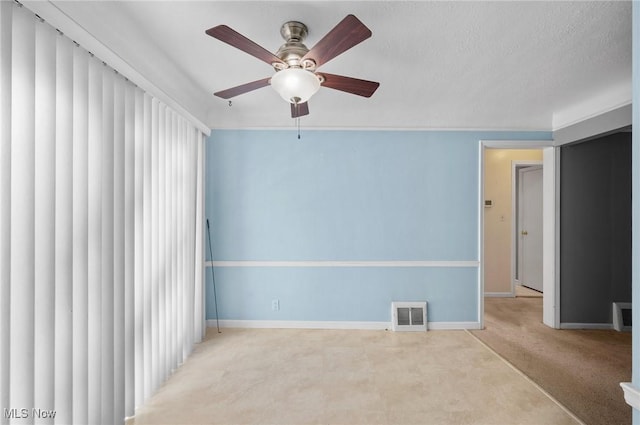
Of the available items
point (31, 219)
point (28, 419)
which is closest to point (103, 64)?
point (31, 219)

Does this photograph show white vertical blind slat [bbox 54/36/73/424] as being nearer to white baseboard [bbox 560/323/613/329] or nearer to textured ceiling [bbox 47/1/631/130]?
textured ceiling [bbox 47/1/631/130]

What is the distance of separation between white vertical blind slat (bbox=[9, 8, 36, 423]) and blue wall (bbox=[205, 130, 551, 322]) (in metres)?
2.13

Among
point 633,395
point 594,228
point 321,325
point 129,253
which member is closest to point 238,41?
point 129,253

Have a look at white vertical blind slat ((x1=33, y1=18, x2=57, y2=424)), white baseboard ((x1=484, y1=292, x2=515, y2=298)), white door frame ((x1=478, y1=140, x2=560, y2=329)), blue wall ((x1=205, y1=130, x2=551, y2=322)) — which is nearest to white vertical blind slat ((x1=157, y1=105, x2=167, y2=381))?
white vertical blind slat ((x1=33, y1=18, x2=57, y2=424))

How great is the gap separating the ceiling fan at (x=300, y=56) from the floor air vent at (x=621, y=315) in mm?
3804

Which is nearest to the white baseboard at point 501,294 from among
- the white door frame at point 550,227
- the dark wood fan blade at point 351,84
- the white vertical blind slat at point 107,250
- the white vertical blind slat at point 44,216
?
the white door frame at point 550,227

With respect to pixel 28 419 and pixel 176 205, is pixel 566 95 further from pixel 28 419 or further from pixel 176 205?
pixel 28 419

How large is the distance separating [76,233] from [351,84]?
172 cm

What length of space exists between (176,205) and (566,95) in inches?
146

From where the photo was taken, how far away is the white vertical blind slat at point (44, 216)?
1.30 m

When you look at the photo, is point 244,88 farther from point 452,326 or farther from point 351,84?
point 452,326

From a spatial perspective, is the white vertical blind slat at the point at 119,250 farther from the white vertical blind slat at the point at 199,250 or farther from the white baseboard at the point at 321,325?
the white baseboard at the point at 321,325

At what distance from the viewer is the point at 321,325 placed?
337 centimetres

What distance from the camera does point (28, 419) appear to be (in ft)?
4.09
